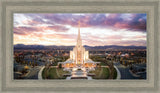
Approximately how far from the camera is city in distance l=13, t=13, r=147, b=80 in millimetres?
3162

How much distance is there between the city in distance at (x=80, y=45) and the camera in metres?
3.16

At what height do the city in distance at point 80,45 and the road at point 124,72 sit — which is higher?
the city in distance at point 80,45

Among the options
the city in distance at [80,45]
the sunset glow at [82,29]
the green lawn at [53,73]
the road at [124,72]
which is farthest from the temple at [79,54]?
the road at [124,72]

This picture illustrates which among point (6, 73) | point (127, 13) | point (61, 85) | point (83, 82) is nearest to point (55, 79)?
point (61, 85)

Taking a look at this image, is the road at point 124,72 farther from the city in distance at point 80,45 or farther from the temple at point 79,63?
the temple at point 79,63

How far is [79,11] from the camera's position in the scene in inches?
122

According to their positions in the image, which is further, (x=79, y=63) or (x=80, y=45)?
(x=79, y=63)

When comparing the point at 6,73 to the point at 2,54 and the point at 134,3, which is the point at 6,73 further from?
the point at 134,3

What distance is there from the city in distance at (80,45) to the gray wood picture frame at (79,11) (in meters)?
0.11

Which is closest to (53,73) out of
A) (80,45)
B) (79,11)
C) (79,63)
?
(79,63)

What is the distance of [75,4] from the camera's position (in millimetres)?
3020

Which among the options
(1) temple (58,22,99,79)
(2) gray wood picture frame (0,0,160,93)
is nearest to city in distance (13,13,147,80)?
(1) temple (58,22,99,79)

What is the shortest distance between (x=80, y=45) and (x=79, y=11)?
2.58ft

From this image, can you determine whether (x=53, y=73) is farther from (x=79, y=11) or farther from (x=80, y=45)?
(x=79, y=11)
